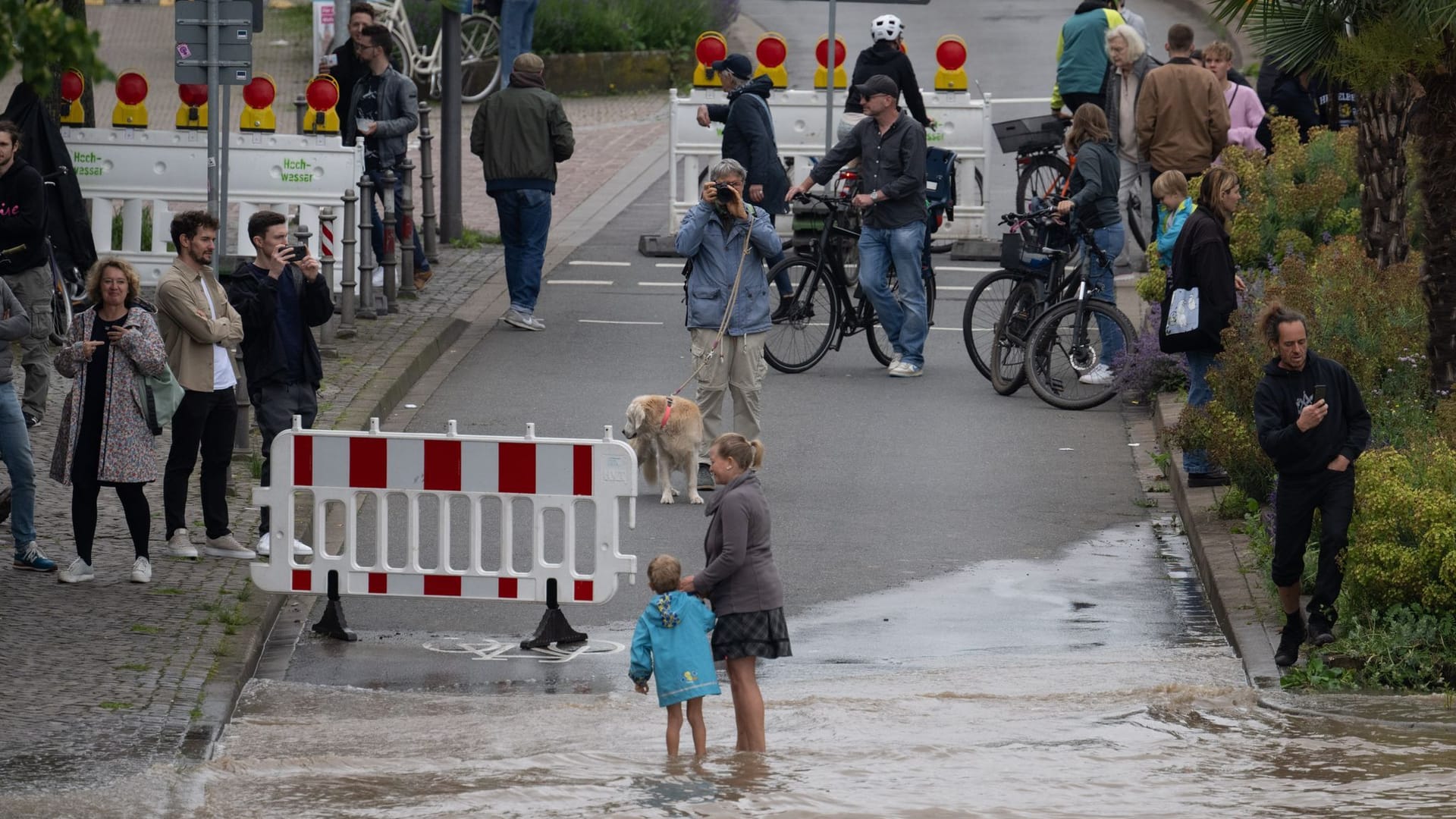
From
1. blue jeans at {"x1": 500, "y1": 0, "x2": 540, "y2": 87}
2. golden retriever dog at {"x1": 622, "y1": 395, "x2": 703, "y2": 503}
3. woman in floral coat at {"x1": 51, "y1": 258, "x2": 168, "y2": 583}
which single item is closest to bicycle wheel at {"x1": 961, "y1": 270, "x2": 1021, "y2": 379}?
golden retriever dog at {"x1": 622, "y1": 395, "x2": 703, "y2": 503}

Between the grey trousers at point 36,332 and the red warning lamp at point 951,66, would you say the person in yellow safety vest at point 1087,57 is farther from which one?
the grey trousers at point 36,332

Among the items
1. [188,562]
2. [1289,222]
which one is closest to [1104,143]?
[1289,222]

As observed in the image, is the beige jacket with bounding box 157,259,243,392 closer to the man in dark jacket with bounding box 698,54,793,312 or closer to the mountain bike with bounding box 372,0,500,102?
the man in dark jacket with bounding box 698,54,793,312

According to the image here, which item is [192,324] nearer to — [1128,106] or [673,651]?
[673,651]

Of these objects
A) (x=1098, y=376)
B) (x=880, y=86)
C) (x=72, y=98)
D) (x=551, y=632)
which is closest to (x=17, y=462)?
(x=551, y=632)

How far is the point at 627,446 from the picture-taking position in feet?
31.9

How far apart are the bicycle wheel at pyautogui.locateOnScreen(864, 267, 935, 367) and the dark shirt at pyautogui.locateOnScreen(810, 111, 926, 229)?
19.2 inches

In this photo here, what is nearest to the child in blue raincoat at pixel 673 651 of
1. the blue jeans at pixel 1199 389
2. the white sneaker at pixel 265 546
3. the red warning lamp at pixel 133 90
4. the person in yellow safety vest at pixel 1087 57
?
the white sneaker at pixel 265 546

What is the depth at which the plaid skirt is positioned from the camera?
27.3 feet

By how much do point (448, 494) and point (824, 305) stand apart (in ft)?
21.2

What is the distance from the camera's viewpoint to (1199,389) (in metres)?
12.7

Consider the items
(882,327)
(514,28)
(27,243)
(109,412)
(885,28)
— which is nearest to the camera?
(109,412)

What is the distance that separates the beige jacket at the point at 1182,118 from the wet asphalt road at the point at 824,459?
6.81 feet

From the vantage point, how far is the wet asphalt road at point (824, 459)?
10.8 metres
